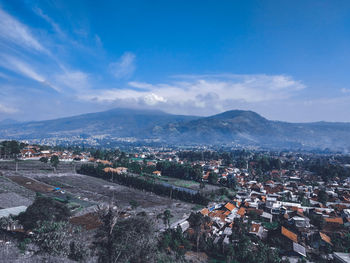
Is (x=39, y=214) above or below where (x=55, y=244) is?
below

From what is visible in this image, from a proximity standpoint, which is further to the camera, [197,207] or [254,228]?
[197,207]

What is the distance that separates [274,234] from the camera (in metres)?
15.9

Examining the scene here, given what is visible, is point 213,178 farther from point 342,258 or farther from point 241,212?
point 342,258

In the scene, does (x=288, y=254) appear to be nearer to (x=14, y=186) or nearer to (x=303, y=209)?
(x=303, y=209)

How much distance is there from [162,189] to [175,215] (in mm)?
7606

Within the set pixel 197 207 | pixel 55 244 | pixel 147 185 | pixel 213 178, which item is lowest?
pixel 197 207

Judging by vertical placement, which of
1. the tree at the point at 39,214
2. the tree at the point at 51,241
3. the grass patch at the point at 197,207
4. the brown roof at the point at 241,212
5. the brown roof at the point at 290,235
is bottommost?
the grass patch at the point at 197,207

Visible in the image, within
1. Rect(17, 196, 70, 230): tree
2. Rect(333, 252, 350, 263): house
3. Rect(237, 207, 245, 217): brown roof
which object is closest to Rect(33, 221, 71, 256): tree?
Rect(17, 196, 70, 230): tree

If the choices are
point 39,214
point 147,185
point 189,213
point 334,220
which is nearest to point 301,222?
point 334,220

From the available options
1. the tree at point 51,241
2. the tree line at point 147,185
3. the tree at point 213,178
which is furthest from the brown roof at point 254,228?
the tree at point 213,178

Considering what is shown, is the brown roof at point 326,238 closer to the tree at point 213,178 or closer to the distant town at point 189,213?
the distant town at point 189,213

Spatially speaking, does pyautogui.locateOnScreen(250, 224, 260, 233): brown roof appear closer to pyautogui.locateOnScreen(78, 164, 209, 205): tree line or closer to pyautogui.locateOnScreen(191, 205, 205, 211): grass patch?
pyautogui.locateOnScreen(191, 205, 205, 211): grass patch

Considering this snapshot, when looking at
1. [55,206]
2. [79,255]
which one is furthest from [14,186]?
[79,255]

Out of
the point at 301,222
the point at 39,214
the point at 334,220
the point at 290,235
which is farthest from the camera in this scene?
the point at 334,220
